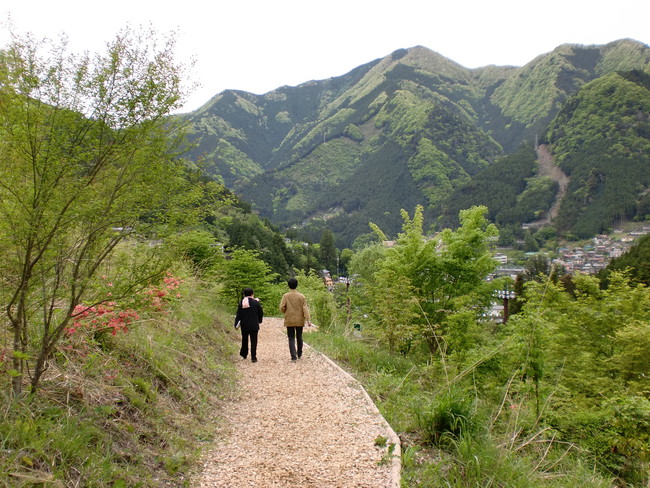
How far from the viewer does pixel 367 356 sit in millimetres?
7855

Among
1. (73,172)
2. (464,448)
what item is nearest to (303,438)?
(464,448)

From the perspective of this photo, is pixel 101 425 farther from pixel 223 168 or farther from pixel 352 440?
pixel 223 168

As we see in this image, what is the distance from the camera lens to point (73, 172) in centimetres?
289

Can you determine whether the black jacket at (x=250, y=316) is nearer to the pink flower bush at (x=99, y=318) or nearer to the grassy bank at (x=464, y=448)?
the grassy bank at (x=464, y=448)

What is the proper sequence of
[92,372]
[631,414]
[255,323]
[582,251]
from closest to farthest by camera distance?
1. [92,372]
2. [631,414]
3. [255,323]
4. [582,251]

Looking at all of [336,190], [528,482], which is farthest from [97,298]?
[336,190]

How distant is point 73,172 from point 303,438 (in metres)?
3.28

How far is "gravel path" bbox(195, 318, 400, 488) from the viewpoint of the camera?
3.34m

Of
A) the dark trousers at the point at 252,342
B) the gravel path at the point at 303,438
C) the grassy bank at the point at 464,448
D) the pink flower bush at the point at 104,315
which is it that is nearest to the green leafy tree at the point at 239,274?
the dark trousers at the point at 252,342

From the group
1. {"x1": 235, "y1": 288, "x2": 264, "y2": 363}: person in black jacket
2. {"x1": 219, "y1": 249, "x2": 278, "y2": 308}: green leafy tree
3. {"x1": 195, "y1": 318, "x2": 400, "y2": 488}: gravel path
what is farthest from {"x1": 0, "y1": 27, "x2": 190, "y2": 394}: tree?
{"x1": 219, "y1": 249, "x2": 278, "y2": 308}: green leafy tree

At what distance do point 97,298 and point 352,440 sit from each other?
2.76m

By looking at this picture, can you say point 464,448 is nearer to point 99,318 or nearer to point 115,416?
point 115,416

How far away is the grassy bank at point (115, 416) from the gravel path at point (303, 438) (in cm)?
32

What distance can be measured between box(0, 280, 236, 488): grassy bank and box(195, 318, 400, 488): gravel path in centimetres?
32
